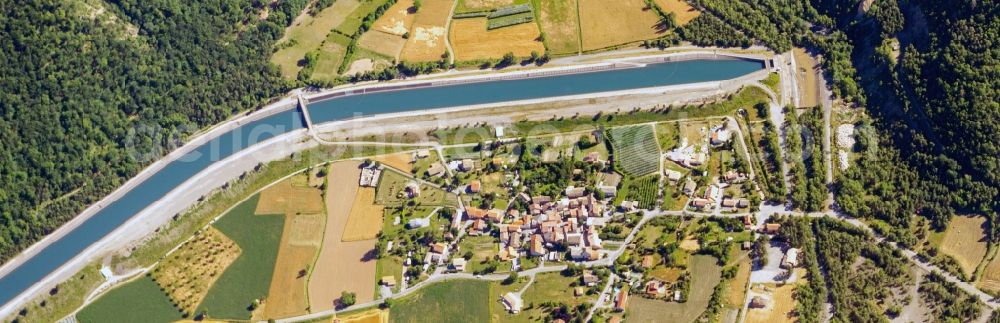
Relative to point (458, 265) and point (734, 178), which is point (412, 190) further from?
point (734, 178)

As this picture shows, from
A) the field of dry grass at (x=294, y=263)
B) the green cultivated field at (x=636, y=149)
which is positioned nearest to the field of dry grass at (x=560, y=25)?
the green cultivated field at (x=636, y=149)

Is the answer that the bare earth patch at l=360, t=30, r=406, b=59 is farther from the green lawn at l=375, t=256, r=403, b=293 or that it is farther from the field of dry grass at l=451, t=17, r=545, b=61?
the green lawn at l=375, t=256, r=403, b=293

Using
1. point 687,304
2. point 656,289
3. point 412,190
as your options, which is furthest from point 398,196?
point 687,304

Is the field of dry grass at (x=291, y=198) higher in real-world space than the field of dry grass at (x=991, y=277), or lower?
higher

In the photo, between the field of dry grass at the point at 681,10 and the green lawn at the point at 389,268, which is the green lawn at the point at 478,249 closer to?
the green lawn at the point at 389,268

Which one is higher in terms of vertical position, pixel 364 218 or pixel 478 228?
pixel 364 218

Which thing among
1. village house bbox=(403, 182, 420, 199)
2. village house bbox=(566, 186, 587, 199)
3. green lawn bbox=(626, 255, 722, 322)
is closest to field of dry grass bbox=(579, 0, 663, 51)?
village house bbox=(566, 186, 587, 199)

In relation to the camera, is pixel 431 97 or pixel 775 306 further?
pixel 431 97
